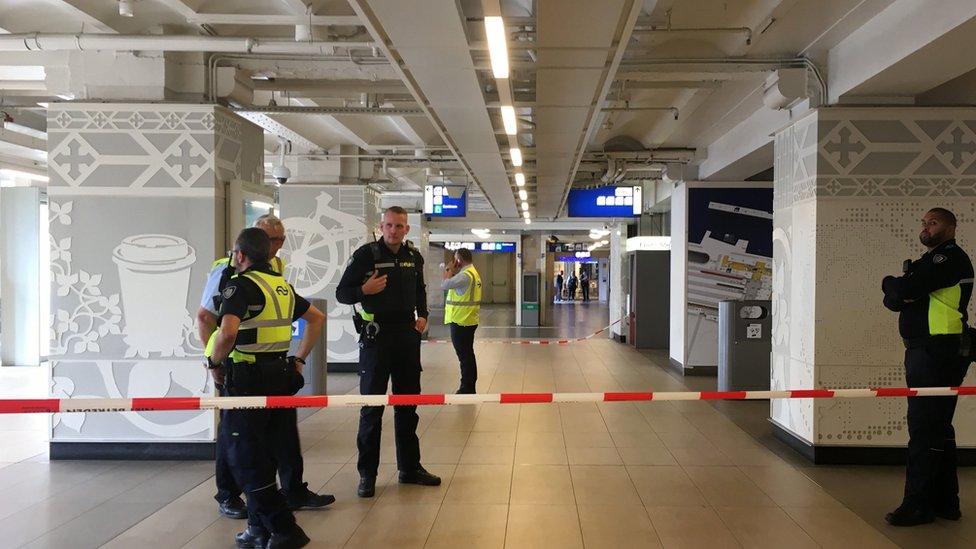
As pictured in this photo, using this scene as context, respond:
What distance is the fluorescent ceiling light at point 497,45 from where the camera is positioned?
3.41 meters

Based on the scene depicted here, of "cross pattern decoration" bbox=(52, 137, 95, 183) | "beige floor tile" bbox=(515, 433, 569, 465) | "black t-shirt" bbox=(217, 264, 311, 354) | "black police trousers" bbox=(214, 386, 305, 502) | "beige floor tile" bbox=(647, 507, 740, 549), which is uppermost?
"cross pattern decoration" bbox=(52, 137, 95, 183)

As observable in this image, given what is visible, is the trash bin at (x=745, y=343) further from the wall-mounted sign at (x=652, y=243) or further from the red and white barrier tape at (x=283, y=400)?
the wall-mounted sign at (x=652, y=243)

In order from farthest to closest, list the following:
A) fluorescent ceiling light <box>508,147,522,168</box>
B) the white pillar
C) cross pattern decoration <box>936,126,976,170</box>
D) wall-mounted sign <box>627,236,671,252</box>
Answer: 1. wall-mounted sign <box>627,236,671,252</box>
2. the white pillar
3. fluorescent ceiling light <box>508,147,522,168</box>
4. cross pattern decoration <box>936,126,976,170</box>

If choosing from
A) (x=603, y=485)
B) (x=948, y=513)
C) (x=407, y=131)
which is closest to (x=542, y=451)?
(x=603, y=485)

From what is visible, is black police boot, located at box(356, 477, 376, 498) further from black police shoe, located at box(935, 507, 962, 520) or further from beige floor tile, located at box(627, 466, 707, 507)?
black police shoe, located at box(935, 507, 962, 520)

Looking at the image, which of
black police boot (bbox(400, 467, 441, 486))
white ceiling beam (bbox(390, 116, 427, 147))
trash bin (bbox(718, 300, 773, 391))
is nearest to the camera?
black police boot (bbox(400, 467, 441, 486))

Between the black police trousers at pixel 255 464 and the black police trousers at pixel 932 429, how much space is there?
10.9 feet

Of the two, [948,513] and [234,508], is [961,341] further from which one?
[234,508]

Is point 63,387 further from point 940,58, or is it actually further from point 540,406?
point 940,58

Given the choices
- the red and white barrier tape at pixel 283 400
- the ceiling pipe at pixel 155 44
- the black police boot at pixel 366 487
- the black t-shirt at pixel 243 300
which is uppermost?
the ceiling pipe at pixel 155 44

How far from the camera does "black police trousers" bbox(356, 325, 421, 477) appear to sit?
161 inches

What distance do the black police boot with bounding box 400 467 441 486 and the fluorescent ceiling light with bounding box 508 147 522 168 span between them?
367 cm

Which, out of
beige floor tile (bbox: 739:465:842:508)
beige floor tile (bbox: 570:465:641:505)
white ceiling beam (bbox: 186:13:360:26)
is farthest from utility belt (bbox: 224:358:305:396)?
beige floor tile (bbox: 739:465:842:508)

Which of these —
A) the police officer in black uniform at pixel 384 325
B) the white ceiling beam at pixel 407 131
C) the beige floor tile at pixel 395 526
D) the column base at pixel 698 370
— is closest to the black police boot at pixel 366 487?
the police officer in black uniform at pixel 384 325
